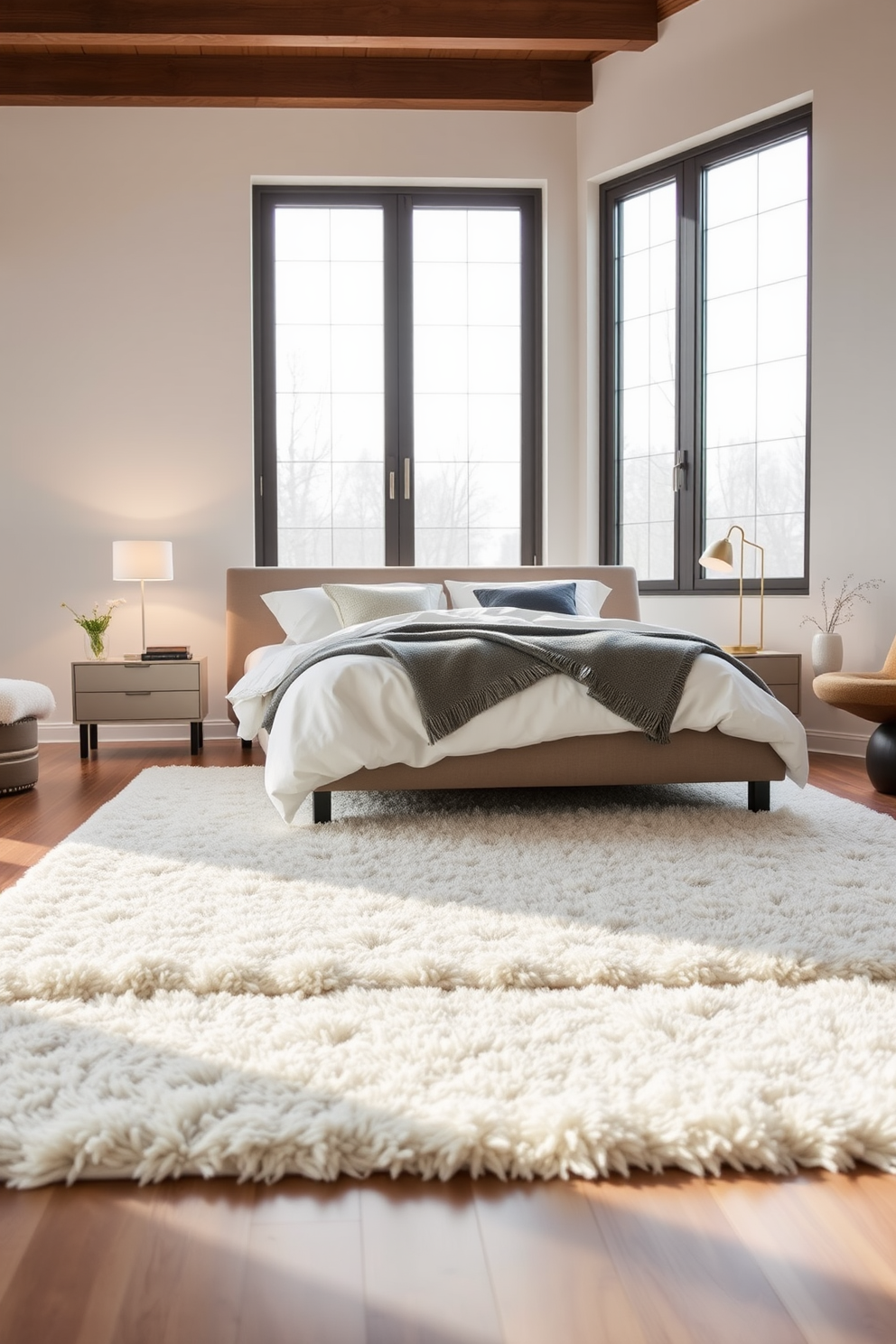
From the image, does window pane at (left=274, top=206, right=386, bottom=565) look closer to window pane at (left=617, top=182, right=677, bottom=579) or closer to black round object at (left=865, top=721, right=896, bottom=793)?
window pane at (left=617, top=182, right=677, bottom=579)

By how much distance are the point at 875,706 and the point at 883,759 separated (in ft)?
0.63

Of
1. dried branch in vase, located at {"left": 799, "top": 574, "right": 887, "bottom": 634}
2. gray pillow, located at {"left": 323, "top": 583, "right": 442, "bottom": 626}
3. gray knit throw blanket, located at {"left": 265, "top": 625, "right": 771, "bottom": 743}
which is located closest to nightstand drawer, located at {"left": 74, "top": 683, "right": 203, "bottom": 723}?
gray pillow, located at {"left": 323, "top": 583, "right": 442, "bottom": 626}

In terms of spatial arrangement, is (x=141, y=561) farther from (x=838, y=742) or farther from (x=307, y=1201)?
(x=307, y=1201)

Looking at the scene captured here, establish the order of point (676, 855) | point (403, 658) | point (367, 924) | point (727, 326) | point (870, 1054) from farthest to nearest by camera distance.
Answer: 1. point (727, 326)
2. point (403, 658)
3. point (676, 855)
4. point (367, 924)
5. point (870, 1054)

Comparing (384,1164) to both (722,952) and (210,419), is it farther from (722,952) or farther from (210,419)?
(210,419)

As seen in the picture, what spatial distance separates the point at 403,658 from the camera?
3232 millimetres

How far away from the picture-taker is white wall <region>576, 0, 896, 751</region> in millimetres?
4926

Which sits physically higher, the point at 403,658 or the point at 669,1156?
the point at 403,658

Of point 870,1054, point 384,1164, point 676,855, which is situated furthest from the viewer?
point 676,855

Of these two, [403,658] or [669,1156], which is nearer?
[669,1156]

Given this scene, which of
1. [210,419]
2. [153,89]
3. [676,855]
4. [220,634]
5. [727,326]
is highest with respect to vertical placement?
[153,89]

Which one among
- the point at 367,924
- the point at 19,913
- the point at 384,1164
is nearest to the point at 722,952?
the point at 367,924

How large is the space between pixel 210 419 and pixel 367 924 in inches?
174

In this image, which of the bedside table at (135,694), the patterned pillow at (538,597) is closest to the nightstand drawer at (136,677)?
the bedside table at (135,694)
